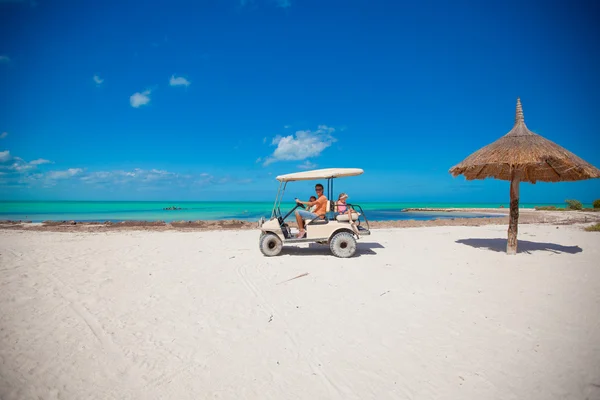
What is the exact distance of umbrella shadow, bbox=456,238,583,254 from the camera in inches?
326

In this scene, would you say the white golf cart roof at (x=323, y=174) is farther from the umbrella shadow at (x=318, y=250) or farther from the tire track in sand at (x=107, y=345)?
the tire track in sand at (x=107, y=345)

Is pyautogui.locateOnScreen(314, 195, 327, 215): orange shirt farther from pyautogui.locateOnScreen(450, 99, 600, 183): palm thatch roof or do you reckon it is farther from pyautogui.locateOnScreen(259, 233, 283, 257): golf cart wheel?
pyautogui.locateOnScreen(450, 99, 600, 183): palm thatch roof

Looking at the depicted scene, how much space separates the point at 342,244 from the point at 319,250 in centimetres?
127

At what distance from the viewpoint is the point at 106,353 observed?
3.12 metres

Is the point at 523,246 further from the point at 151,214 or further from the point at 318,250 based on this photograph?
the point at 151,214

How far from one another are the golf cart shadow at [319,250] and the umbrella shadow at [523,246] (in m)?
3.17

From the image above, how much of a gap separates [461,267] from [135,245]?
31.1 ft

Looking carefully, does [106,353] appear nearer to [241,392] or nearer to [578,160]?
[241,392]

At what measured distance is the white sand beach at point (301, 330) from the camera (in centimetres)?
261

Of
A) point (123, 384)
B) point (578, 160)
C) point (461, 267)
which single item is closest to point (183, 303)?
point (123, 384)

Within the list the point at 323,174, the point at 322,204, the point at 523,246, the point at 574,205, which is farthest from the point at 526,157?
the point at 574,205

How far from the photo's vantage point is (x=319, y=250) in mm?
8867

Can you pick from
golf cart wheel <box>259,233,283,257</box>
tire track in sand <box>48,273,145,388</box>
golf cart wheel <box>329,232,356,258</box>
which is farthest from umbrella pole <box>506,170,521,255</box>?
tire track in sand <box>48,273,145,388</box>

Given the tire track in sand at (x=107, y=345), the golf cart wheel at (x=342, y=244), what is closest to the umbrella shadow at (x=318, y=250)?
the golf cart wheel at (x=342, y=244)
